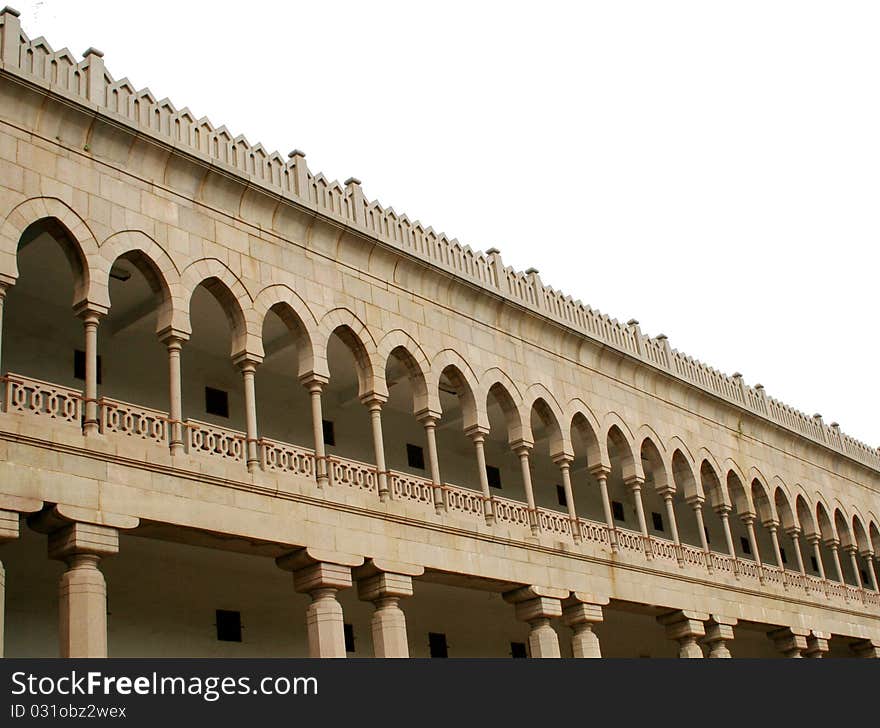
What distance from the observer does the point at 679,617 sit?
20.6 metres

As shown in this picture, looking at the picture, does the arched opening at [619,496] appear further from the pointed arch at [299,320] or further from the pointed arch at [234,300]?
the pointed arch at [234,300]

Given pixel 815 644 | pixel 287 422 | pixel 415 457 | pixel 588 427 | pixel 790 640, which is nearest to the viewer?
pixel 287 422

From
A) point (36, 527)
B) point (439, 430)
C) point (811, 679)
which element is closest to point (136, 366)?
point (36, 527)

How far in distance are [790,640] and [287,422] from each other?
1189 cm

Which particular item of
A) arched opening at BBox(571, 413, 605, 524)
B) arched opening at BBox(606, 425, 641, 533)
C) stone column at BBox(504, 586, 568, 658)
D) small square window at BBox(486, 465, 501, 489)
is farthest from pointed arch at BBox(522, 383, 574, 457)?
stone column at BBox(504, 586, 568, 658)

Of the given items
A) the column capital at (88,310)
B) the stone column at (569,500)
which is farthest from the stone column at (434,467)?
the column capital at (88,310)

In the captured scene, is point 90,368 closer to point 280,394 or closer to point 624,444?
point 280,394

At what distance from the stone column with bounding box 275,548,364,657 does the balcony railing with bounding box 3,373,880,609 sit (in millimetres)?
1064

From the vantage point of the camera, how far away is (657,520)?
2591 cm

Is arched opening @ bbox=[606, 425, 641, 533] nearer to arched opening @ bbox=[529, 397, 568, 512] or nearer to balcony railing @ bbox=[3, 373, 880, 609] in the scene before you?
arched opening @ bbox=[529, 397, 568, 512]

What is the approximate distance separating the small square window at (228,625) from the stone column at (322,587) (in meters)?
2.24

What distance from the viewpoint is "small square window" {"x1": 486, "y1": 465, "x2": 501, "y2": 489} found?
2206 cm

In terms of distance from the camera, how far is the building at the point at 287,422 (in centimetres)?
1309

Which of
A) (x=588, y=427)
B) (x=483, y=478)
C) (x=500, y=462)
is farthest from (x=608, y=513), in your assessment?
(x=500, y=462)
